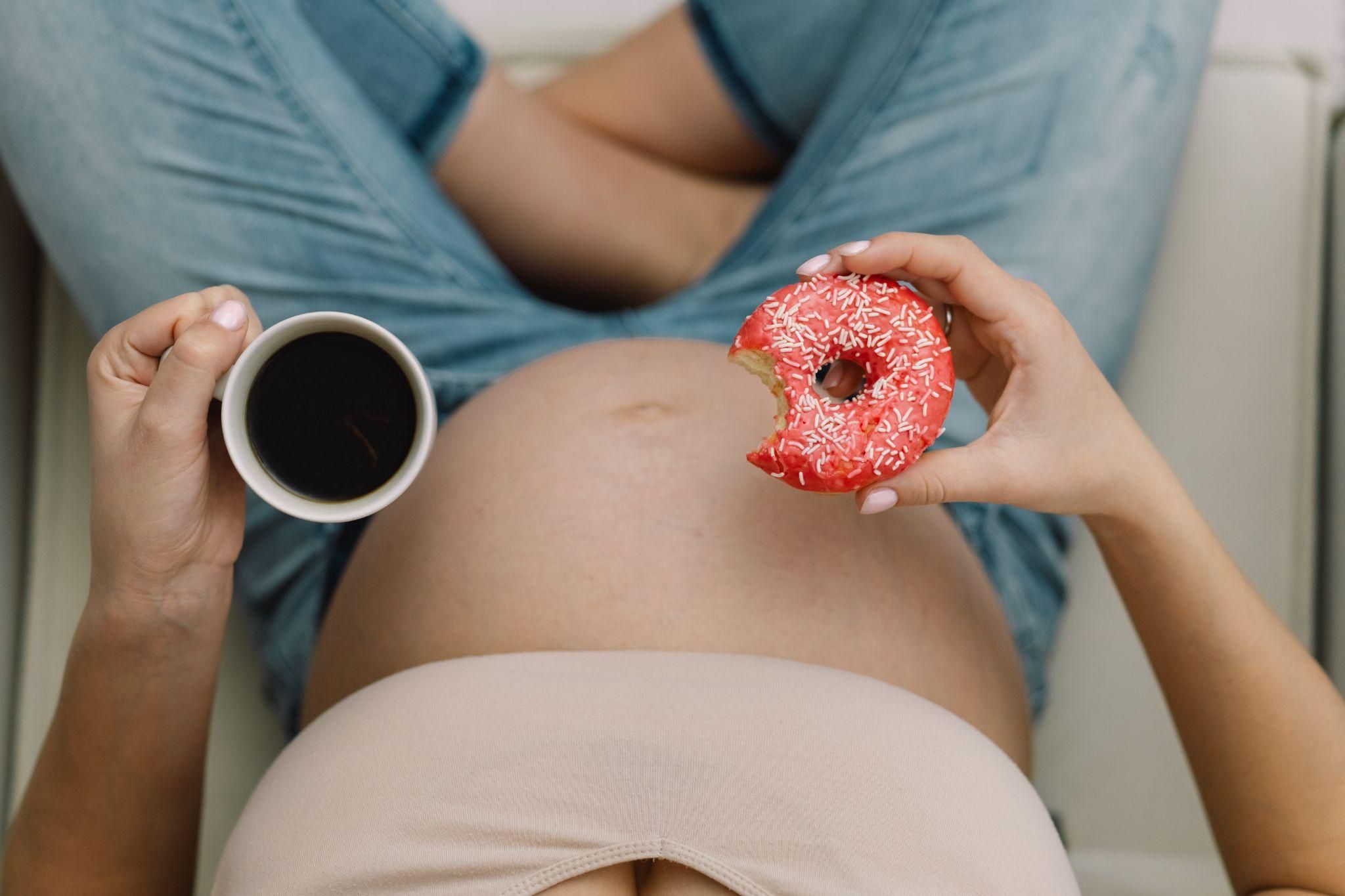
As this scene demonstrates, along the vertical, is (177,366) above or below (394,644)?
above

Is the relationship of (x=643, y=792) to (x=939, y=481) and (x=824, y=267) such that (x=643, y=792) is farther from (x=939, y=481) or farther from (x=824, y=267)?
(x=824, y=267)

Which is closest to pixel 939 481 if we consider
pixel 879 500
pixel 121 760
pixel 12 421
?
pixel 879 500

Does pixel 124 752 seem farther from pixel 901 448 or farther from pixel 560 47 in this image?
pixel 560 47

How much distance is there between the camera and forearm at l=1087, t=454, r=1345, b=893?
34.8 inches

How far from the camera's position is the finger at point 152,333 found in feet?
2.61

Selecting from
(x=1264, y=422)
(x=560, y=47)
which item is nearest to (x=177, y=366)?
(x=560, y=47)

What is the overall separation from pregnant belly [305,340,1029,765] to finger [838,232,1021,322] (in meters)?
0.26

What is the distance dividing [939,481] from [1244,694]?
41 cm

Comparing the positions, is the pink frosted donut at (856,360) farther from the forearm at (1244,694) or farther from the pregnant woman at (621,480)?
the forearm at (1244,694)

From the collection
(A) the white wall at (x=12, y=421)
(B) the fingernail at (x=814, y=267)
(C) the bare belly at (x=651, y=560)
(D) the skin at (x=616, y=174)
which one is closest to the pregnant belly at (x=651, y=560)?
(C) the bare belly at (x=651, y=560)

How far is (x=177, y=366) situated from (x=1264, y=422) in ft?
4.35

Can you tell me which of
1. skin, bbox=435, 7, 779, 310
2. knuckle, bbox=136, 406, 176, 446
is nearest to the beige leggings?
knuckle, bbox=136, 406, 176, 446

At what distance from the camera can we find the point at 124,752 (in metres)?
0.93

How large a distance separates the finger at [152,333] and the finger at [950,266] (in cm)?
48
